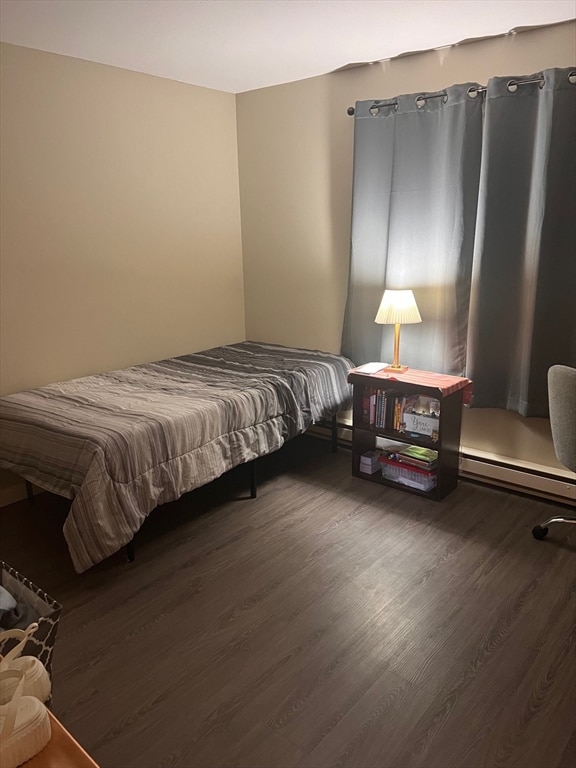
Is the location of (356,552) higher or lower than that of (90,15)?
lower

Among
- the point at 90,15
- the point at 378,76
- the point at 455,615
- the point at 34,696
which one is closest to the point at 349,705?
the point at 455,615

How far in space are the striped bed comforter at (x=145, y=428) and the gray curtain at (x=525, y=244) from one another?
100cm

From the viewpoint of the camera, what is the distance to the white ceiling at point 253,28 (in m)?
2.46

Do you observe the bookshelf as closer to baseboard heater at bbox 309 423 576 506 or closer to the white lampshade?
baseboard heater at bbox 309 423 576 506

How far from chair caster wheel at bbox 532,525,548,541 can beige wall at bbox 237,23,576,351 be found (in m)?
1.83

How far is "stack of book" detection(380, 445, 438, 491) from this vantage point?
3.20 m

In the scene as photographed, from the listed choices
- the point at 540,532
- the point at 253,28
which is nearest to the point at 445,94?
the point at 253,28

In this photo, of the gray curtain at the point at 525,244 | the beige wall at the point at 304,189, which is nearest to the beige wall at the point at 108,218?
the beige wall at the point at 304,189

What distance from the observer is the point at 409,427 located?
3.28m

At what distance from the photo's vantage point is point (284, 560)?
258cm

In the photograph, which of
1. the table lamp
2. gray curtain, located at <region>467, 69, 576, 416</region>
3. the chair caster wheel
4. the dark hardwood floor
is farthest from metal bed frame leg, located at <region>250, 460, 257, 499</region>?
the chair caster wheel

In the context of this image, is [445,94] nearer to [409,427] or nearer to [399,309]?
[399,309]

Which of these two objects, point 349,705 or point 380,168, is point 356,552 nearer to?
point 349,705

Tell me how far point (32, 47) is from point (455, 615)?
3443 mm
